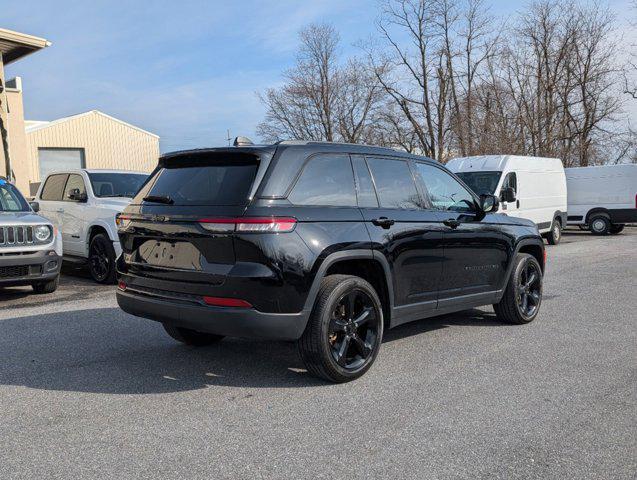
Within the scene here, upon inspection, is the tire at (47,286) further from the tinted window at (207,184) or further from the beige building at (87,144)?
the beige building at (87,144)

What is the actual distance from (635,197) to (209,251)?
2029 cm

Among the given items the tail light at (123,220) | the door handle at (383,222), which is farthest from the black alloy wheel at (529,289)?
the tail light at (123,220)

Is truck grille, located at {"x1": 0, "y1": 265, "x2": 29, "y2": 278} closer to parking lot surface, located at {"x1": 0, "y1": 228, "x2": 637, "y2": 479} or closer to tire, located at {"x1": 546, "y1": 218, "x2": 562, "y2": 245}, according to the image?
parking lot surface, located at {"x1": 0, "y1": 228, "x2": 637, "y2": 479}

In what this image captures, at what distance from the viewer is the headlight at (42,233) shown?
8.29m

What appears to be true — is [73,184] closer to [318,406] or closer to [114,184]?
[114,184]

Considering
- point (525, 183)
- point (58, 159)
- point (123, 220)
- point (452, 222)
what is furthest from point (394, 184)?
point (58, 159)

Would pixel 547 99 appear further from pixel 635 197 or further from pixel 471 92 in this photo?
pixel 635 197

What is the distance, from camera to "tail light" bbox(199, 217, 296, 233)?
404 centimetres

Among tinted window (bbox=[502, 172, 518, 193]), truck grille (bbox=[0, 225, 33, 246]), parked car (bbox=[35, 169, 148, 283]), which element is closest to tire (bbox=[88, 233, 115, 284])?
parked car (bbox=[35, 169, 148, 283])

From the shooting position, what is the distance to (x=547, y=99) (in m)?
34.7

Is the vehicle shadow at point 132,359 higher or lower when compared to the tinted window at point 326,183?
lower

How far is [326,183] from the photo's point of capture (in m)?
4.64

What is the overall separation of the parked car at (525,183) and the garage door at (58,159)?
3222 cm

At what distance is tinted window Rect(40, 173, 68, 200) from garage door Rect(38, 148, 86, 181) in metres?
31.0
